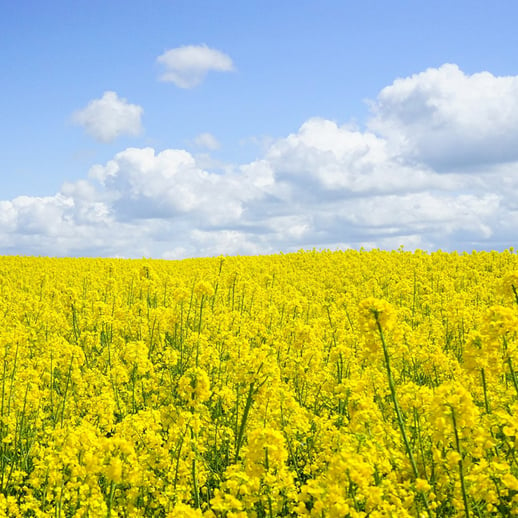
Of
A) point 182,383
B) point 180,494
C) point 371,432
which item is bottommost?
point 180,494

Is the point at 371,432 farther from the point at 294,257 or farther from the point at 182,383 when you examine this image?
the point at 294,257

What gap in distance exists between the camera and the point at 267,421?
6145 mm

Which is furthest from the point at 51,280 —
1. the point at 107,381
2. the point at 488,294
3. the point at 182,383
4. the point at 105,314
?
the point at 182,383

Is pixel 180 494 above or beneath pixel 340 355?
beneath

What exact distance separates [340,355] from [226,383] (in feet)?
6.23

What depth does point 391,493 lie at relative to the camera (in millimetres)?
4023

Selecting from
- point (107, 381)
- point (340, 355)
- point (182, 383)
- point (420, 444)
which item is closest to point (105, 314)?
point (107, 381)

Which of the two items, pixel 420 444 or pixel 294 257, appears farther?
pixel 294 257

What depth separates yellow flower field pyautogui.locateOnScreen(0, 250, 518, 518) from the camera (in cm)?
374

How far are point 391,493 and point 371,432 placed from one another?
0.79 meters

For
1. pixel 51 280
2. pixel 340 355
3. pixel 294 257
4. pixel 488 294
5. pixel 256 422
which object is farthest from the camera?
pixel 294 257

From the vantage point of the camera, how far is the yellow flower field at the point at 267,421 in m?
3.74

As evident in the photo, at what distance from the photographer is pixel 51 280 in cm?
2041

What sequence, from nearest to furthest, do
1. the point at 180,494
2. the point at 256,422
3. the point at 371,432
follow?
the point at 180,494 < the point at 371,432 < the point at 256,422
